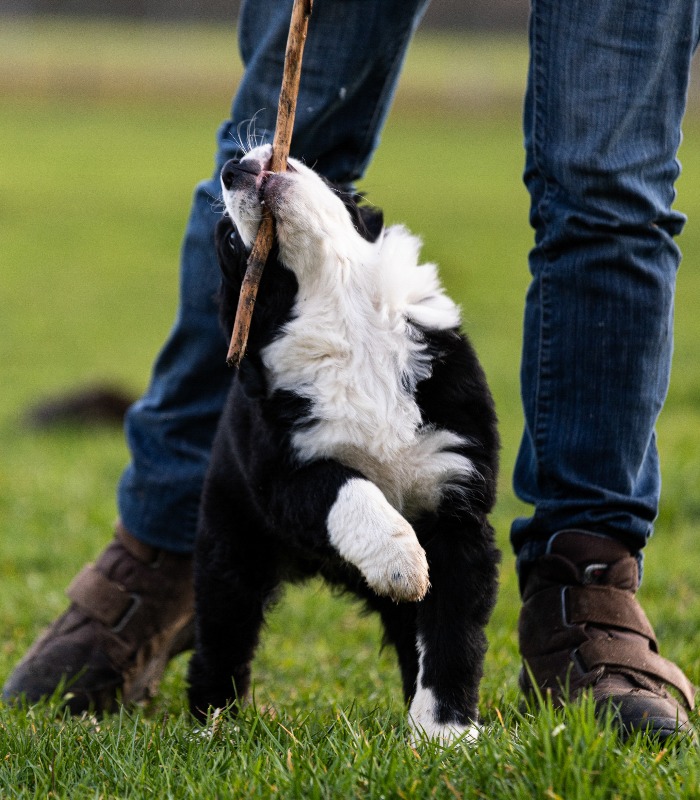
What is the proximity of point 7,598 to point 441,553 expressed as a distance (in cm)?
234

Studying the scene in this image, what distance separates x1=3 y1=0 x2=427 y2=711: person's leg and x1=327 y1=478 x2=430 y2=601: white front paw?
1080 mm

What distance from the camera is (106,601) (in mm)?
3416

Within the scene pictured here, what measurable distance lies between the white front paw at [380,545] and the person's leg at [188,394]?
3.54 feet

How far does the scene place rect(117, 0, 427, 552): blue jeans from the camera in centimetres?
306

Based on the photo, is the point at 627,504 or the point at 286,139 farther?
the point at 627,504

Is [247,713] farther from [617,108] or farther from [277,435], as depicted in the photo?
[617,108]

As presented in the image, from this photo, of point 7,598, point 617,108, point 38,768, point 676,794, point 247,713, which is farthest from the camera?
point 7,598

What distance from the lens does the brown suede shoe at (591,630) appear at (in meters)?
2.65

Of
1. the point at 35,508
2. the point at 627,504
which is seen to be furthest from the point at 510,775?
the point at 35,508

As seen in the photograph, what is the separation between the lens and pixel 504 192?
2548 centimetres

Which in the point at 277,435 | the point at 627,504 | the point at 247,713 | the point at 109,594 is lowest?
the point at 109,594

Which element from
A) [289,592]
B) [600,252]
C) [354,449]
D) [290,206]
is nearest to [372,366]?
[354,449]

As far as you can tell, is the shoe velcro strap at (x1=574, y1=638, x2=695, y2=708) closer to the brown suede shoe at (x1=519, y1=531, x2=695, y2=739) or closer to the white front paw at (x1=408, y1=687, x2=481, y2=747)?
the brown suede shoe at (x1=519, y1=531, x2=695, y2=739)

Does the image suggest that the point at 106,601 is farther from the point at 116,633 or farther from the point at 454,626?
the point at 454,626
